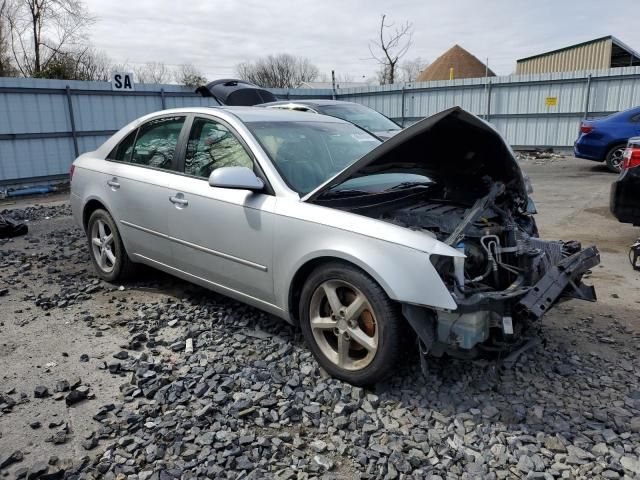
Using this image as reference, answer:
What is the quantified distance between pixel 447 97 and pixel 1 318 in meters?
16.7

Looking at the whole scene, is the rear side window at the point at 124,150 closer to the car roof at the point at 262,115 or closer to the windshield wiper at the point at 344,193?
the car roof at the point at 262,115

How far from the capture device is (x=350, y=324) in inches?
124

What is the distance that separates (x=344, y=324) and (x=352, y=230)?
0.58 metres

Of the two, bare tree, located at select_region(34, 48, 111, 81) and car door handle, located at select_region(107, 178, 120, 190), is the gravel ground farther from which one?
bare tree, located at select_region(34, 48, 111, 81)

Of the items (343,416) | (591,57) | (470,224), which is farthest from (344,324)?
(591,57)

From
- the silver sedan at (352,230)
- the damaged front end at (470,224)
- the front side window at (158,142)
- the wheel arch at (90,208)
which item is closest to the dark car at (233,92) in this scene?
the wheel arch at (90,208)

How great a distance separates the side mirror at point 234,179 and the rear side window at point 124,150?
6.06ft

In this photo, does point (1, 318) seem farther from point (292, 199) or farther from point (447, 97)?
point (447, 97)

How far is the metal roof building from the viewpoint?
89.4ft

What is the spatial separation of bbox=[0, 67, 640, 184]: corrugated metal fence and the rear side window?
838cm

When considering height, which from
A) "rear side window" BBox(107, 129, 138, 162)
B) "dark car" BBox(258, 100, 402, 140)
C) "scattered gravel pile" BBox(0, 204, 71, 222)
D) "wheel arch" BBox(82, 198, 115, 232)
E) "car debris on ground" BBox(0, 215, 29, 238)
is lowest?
"scattered gravel pile" BBox(0, 204, 71, 222)

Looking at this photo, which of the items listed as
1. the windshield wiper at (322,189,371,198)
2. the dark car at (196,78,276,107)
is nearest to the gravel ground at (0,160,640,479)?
the windshield wiper at (322,189,371,198)

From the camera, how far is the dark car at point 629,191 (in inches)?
214

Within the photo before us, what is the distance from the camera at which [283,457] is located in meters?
2.62
